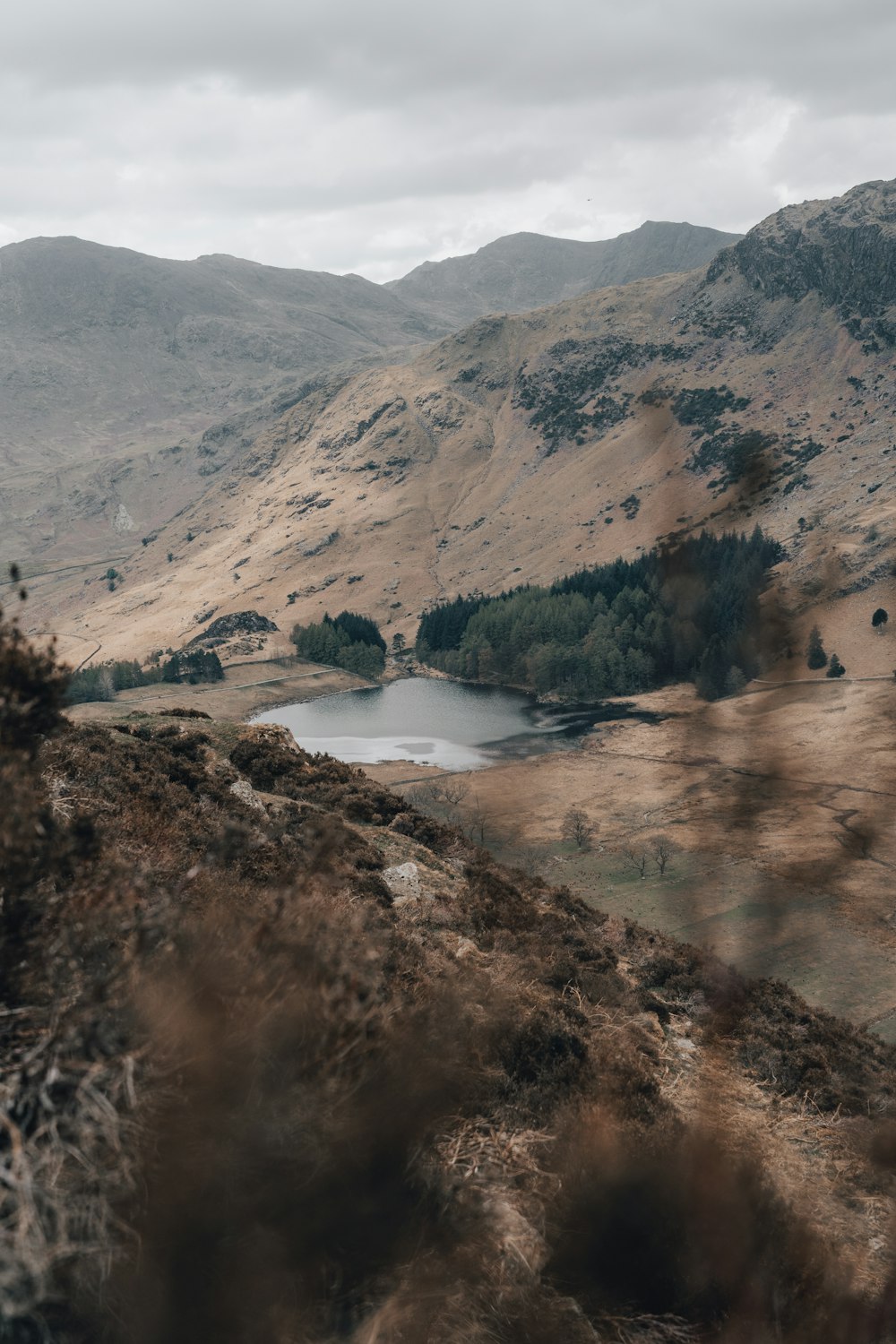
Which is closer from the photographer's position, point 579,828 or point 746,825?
point 746,825

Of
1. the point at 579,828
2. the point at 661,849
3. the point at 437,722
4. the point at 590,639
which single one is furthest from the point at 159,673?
the point at 661,849

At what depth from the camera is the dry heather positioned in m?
6.55

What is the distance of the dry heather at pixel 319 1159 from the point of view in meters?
6.55

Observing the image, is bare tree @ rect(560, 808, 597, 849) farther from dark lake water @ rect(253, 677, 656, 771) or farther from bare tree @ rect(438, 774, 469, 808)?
dark lake water @ rect(253, 677, 656, 771)

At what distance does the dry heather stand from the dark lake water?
115 m

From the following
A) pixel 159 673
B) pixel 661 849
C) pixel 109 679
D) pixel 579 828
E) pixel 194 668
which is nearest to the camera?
pixel 661 849

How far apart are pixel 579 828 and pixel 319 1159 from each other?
84004mm

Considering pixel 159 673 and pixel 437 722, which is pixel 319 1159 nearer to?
pixel 437 722

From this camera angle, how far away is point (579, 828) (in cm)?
8988

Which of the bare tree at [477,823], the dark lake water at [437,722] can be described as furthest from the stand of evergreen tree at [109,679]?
the bare tree at [477,823]

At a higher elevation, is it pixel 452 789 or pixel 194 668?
pixel 194 668

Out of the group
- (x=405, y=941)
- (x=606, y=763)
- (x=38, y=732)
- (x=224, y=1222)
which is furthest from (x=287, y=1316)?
(x=606, y=763)

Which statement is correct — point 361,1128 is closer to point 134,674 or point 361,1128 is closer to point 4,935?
point 4,935

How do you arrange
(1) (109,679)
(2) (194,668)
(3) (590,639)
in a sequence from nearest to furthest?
(3) (590,639)
(1) (109,679)
(2) (194,668)
